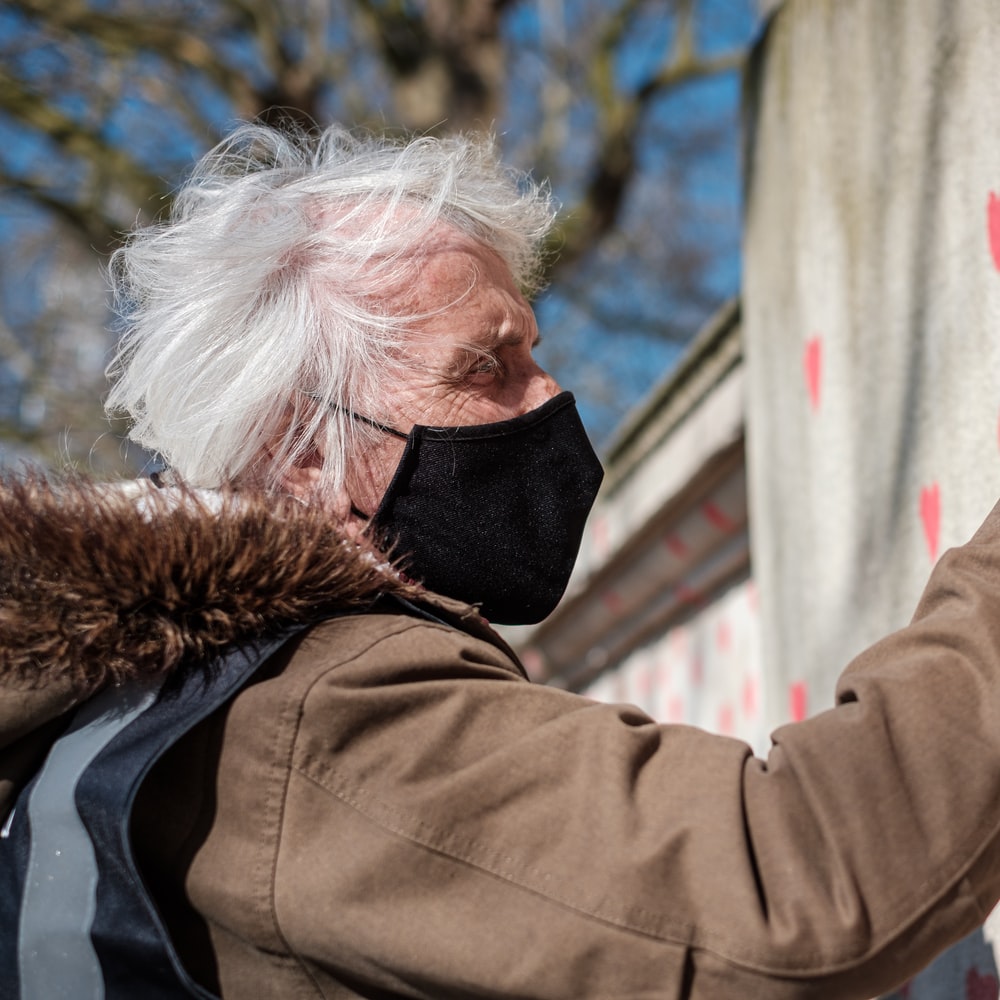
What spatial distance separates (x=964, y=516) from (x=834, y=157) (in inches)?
29.9

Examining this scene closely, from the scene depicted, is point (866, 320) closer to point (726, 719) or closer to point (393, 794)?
point (393, 794)

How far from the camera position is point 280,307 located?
163 centimetres

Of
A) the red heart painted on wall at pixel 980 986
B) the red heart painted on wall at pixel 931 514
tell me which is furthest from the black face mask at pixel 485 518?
the red heart painted on wall at pixel 980 986

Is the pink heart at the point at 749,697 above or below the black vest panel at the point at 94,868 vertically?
Answer: below

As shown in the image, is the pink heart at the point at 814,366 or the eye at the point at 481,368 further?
the pink heart at the point at 814,366

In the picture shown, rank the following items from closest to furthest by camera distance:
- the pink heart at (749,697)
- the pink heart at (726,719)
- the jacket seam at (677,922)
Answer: the jacket seam at (677,922) → the pink heart at (749,697) → the pink heart at (726,719)

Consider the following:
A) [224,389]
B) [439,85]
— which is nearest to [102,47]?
[439,85]

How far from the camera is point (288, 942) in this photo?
3.74 feet

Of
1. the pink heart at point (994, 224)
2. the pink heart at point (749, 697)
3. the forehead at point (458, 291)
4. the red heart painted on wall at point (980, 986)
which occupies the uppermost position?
the pink heart at point (994, 224)

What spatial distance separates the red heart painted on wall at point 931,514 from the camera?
5.95 ft

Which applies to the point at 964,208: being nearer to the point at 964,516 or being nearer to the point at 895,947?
the point at 964,516

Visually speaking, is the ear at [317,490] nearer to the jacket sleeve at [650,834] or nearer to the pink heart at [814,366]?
the jacket sleeve at [650,834]

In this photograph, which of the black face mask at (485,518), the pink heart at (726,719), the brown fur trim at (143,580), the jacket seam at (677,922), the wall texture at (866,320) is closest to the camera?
the jacket seam at (677,922)

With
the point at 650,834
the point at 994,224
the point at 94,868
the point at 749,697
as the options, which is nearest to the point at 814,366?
the point at 994,224
